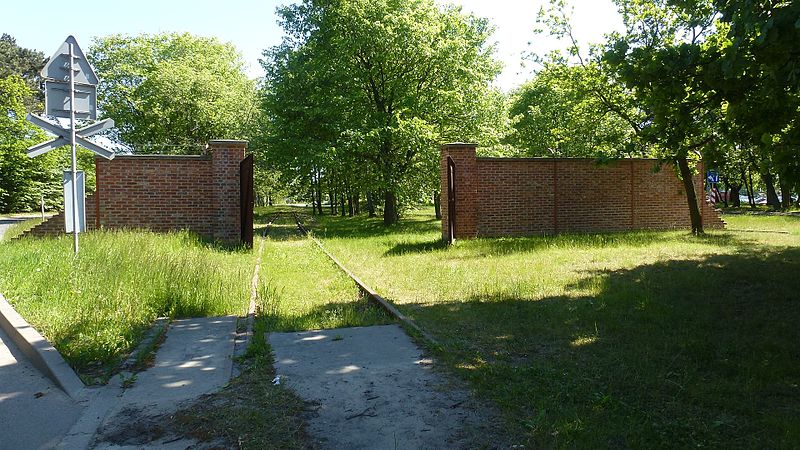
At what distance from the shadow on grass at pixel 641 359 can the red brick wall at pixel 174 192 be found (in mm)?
8861

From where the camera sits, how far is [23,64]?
47.5 m

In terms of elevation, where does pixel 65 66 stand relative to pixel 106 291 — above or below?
above

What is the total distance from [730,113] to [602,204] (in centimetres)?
1055

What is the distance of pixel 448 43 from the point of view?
22.9m

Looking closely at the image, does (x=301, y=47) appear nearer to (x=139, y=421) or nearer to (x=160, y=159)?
(x=160, y=159)

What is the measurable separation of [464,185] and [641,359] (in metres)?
11.2

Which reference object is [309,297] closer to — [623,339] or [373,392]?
[373,392]

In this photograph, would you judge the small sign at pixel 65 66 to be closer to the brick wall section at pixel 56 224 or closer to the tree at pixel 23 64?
the brick wall section at pixel 56 224

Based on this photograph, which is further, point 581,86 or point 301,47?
point 301,47

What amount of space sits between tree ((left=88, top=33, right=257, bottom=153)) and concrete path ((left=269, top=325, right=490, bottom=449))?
35705 millimetres

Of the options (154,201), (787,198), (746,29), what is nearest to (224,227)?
(154,201)

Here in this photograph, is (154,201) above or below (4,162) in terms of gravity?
below

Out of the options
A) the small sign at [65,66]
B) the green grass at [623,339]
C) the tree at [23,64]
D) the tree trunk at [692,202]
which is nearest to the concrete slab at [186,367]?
the green grass at [623,339]

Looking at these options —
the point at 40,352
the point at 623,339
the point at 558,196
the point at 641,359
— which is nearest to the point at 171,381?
the point at 40,352
